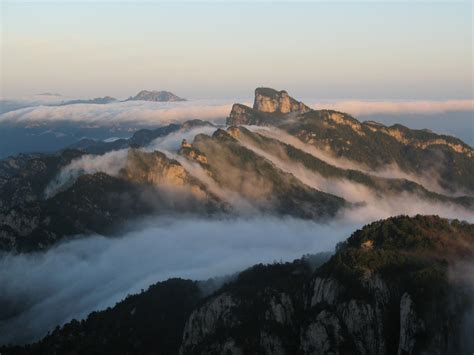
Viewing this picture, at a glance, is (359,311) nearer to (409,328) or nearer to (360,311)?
(360,311)

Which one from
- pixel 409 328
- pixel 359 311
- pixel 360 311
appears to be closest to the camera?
pixel 409 328

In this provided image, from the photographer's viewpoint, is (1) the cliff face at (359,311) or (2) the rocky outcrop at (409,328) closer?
(2) the rocky outcrop at (409,328)

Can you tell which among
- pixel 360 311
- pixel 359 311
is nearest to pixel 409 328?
pixel 360 311

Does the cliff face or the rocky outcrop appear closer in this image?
the rocky outcrop

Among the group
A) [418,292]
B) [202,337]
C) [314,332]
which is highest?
[418,292]

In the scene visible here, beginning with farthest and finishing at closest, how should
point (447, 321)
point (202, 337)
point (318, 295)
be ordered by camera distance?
point (202, 337) → point (318, 295) → point (447, 321)

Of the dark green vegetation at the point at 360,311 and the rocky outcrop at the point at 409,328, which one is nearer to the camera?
the rocky outcrop at the point at 409,328

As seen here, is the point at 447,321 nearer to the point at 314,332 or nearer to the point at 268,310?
the point at 314,332

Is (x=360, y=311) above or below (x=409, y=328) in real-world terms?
above

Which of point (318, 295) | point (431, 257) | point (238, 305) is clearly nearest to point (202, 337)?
point (238, 305)

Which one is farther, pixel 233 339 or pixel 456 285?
pixel 233 339

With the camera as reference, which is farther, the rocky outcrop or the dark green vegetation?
the dark green vegetation
